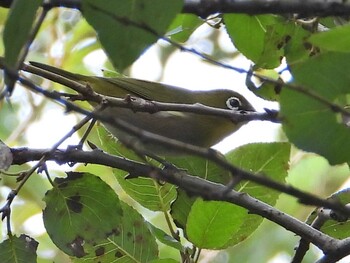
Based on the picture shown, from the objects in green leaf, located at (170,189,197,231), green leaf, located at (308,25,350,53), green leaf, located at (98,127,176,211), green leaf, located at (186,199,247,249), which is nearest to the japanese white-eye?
green leaf, located at (98,127,176,211)

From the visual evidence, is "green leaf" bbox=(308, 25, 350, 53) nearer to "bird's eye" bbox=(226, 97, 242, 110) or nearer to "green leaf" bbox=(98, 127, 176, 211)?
"green leaf" bbox=(98, 127, 176, 211)

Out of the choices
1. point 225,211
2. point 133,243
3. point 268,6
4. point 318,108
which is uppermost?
point 268,6

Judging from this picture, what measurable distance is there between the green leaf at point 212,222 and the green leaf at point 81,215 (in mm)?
142

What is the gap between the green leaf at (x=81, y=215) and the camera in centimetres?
136

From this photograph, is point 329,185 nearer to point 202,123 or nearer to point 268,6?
point 202,123

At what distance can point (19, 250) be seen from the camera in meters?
1.36

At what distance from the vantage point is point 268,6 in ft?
2.88

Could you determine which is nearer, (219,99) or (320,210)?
(320,210)

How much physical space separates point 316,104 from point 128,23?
9.9 inches

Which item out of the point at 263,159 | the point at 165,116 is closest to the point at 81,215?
the point at 263,159

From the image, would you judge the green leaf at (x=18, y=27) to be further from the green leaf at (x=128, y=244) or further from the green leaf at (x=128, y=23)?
the green leaf at (x=128, y=244)

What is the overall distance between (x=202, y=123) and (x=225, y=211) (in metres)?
1.13

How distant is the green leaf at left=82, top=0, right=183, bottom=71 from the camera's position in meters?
0.87

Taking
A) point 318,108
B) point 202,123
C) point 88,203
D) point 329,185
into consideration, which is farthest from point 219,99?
point 318,108
